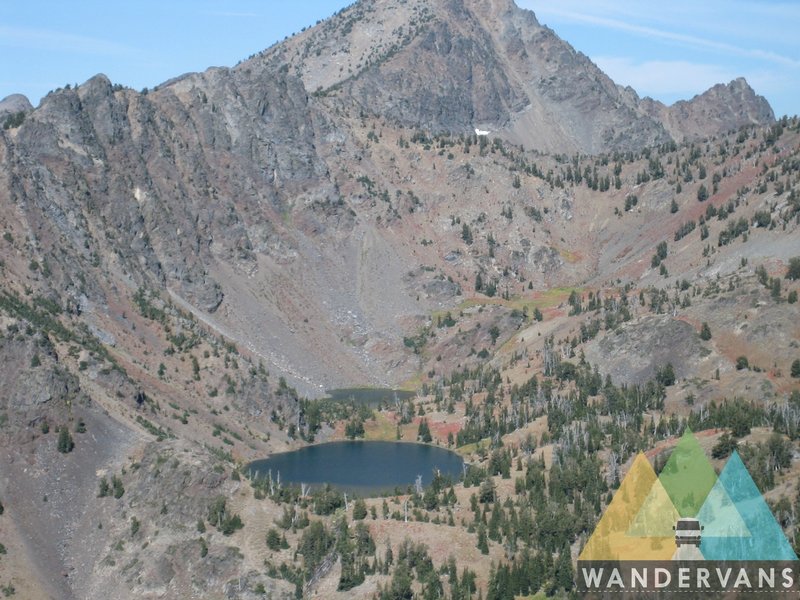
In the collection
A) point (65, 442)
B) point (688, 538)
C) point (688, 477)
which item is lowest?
point (688, 538)

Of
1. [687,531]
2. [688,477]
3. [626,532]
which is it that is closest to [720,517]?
[687,531]

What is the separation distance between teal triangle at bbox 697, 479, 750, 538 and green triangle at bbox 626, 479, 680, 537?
3720 millimetres

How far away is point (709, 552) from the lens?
14188 centimetres

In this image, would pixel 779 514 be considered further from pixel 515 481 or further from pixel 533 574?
pixel 515 481

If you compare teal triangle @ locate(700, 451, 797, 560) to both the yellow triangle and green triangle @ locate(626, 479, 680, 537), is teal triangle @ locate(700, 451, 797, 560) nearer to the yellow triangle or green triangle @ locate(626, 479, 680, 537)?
green triangle @ locate(626, 479, 680, 537)

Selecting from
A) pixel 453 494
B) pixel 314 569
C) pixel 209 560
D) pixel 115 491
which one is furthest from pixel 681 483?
pixel 115 491

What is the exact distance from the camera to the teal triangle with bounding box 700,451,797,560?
137875 millimetres

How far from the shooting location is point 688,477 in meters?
162

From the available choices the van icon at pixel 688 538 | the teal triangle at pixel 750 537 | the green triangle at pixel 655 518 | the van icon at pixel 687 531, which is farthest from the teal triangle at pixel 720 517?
the green triangle at pixel 655 518

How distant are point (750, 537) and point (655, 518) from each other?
45.8ft

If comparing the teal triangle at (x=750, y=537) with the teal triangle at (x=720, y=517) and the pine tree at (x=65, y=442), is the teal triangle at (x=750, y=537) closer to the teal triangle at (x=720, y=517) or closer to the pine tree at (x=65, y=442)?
the teal triangle at (x=720, y=517)

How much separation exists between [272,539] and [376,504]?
76.7 ft

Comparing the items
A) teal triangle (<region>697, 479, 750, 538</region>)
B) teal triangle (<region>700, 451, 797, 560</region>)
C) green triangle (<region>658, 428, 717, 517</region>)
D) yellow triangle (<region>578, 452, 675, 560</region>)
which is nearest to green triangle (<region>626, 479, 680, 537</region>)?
yellow triangle (<region>578, 452, 675, 560</region>)

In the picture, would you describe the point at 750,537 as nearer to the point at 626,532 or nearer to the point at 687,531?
the point at 687,531
